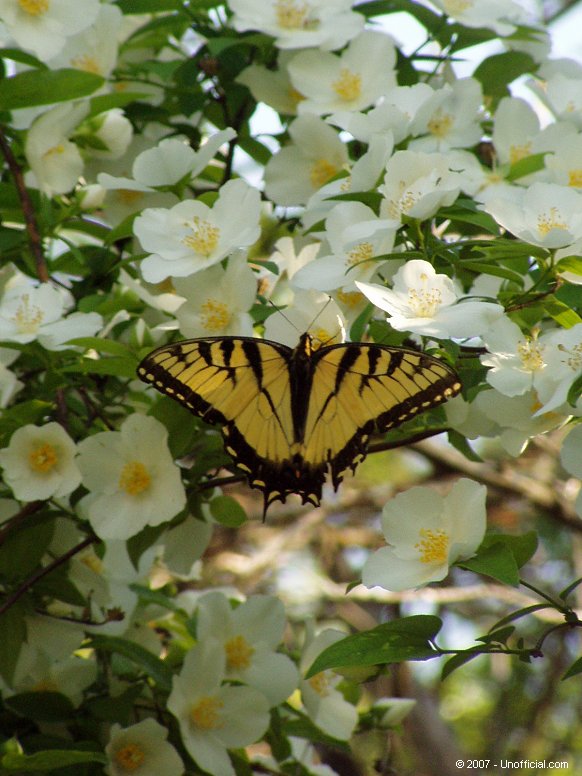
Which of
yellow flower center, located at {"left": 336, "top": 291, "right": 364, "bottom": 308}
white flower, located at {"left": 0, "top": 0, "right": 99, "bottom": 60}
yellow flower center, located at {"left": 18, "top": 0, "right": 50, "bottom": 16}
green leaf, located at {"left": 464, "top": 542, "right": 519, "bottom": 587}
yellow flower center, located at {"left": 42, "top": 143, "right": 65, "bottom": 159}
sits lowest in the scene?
green leaf, located at {"left": 464, "top": 542, "right": 519, "bottom": 587}

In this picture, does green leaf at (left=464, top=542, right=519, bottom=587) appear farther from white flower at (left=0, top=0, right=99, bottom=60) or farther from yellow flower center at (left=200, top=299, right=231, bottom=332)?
white flower at (left=0, top=0, right=99, bottom=60)

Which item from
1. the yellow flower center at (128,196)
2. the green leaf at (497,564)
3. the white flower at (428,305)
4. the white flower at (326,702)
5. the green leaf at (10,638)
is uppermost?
the white flower at (428,305)

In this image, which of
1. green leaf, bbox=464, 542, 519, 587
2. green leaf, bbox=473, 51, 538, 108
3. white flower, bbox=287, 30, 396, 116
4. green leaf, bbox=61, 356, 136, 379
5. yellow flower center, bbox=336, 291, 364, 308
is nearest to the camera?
green leaf, bbox=464, 542, 519, 587

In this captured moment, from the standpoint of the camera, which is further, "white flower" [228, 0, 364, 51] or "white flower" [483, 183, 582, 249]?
"white flower" [228, 0, 364, 51]

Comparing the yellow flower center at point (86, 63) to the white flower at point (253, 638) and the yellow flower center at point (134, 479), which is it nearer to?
the yellow flower center at point (134, 479)

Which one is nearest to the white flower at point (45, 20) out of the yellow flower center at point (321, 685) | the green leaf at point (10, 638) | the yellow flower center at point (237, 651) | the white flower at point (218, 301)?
the white flower at point (218, 301)

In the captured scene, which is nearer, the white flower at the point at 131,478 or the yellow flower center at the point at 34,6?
the white flower at the point at 131,478

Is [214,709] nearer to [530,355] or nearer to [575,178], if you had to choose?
[530,355]

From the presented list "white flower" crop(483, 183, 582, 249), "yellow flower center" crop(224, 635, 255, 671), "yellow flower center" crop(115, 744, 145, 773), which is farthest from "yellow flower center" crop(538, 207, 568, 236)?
"yellow flower center" crop(115, 744, 145, 773)
